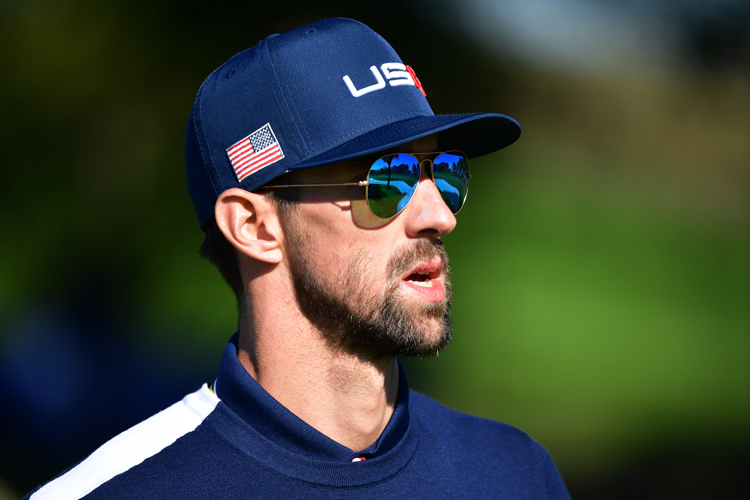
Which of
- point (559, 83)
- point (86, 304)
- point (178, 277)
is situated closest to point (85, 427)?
point (86, 304)

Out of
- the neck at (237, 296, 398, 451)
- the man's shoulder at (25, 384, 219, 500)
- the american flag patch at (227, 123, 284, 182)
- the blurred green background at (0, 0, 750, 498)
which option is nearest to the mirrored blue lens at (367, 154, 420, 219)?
the american flag patch at (227, 123, 284, 182)

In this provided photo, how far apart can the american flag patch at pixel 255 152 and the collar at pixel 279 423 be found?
1.69 feet

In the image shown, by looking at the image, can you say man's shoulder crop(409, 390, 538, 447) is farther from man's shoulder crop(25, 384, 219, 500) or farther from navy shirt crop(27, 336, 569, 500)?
man's shoulder crop(25, 384, 219, 500)

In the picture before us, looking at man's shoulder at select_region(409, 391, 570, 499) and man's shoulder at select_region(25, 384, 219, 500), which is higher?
man's shoulder at select_region(25, 384, 219, 500)

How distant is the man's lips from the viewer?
1694 mm

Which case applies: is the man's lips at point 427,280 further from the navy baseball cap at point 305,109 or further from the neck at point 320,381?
the navy baseball cap at point 305,109

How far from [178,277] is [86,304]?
0.56 metres

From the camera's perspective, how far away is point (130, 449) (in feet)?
5.30

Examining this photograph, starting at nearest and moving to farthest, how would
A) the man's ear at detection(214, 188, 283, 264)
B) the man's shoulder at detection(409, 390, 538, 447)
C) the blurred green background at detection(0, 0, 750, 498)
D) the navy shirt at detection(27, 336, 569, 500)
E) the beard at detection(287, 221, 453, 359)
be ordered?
the navy shirt at detection(27, 336, 569, 500)
the beard at detection(287, 221, 453, 359)
the man's ear at detection(214, 188, 283, 264)
the man's shoulder at detection(409, 390, 538, 447)
the blurred green background at detection(0, 0, 750, 498)

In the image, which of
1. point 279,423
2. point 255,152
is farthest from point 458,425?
point 255,152

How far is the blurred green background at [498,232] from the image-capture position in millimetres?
3820

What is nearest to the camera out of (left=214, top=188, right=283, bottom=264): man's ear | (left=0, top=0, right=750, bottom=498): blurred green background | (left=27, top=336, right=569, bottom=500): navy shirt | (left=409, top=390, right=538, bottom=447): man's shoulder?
(left=27, top=336, right=569, bottom=500): navy shirt

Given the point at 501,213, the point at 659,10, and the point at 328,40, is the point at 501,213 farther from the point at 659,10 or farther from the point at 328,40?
A: the point at 328,40

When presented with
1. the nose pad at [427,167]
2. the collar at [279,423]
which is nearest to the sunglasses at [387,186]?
the nose pad at [427,167]
